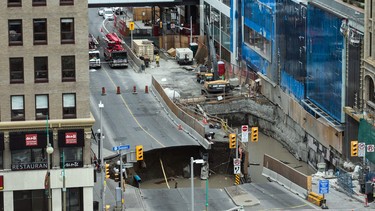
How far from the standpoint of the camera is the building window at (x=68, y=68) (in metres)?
94.4

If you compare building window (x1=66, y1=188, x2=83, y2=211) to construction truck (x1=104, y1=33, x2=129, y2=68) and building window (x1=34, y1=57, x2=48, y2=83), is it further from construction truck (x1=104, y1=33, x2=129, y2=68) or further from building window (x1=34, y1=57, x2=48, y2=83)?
construction truck (x1=104, y1=33, x2=129, y2=68)

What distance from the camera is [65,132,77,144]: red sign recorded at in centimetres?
9431

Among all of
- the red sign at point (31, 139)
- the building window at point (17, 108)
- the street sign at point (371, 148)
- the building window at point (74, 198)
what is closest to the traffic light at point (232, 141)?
the street sign at point (371, 148)

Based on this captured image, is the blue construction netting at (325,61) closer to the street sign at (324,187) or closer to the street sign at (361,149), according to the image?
the street sign at (361,149)

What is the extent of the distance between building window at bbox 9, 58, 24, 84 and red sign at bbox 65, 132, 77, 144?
5.03 m

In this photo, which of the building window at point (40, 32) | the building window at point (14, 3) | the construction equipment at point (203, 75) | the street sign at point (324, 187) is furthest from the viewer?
the construction equipment at point (203, 75)

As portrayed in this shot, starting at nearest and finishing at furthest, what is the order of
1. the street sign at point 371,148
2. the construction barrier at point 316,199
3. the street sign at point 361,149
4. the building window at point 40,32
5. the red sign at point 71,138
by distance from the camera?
the building window at point 40,32 < the red sign at point 71,138 < the construction barrier at point 316,199 < the street sign at point 361,149 < the street sign at point 371,148

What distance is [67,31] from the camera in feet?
309

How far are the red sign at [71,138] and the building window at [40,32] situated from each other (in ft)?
22.2

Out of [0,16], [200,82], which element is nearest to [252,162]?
[200,82]

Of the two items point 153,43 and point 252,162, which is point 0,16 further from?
point 153,43

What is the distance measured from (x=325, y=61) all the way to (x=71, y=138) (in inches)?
1334

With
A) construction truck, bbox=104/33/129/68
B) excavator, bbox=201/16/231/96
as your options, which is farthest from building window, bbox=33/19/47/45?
construction truck, bbox=104/33/129/68

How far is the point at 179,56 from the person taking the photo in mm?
158375
